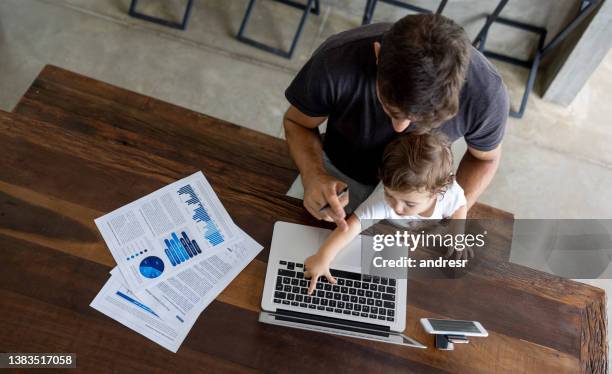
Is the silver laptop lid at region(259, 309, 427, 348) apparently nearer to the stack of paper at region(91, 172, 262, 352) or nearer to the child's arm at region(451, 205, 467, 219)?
the stack of paper at region(91, 172, 262, 352)

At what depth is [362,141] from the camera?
1.52 metres

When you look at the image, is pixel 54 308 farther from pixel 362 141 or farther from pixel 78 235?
pixel 362 141

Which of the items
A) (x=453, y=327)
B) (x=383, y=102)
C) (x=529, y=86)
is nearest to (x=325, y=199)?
(x=383, y=102)

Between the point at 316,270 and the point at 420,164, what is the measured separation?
15.8 inches

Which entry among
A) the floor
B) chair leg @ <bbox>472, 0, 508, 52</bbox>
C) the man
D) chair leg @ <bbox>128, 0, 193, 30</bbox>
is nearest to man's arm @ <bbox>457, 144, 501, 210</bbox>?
the man

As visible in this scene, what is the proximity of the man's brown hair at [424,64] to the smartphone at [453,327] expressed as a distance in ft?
1.88

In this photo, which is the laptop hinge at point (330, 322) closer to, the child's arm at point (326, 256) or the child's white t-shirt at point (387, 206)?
the child's arm at point (326, 256)

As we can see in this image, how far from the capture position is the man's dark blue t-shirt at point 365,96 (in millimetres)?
1336

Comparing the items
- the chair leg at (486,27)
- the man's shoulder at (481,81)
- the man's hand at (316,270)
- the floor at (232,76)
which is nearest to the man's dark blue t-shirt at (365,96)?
the man's shoulder at (481,81)

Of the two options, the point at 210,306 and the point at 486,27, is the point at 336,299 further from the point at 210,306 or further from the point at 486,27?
the point at 486,27

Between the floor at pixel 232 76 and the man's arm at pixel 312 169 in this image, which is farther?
the floor at pixel 232 76

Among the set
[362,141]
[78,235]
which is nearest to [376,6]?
[362,141]

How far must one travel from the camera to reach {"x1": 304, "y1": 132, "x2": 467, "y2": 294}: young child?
1.26 m

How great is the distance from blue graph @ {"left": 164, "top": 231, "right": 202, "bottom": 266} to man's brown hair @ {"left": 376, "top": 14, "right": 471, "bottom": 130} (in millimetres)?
682
